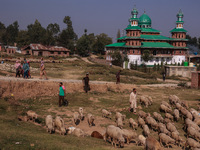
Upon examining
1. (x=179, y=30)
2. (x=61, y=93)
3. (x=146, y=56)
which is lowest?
(x=61, y=93)

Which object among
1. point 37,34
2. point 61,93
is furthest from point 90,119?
point 37,34

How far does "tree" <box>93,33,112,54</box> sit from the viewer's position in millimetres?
100312

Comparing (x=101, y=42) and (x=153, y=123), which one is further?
(x=101, y=42)

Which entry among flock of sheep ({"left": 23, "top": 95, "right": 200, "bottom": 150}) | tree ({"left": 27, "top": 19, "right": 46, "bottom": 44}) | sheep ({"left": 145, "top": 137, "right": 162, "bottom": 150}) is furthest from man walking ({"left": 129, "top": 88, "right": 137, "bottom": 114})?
tree ({"left": 27, "top": 19, "right": 46, "bottom": 44})

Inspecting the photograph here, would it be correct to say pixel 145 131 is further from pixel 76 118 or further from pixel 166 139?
pixel 76 118

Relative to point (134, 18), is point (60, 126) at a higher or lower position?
lower

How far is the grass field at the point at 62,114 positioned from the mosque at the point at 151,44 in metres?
36.8

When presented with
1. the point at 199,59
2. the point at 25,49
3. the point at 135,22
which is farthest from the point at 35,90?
the point at 199,59

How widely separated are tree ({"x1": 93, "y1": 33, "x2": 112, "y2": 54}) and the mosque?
23163mm

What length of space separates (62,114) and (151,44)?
55.9 meters

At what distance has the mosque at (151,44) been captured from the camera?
67.2 meters

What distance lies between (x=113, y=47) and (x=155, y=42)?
12449 millimetres

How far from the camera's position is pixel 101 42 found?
100000 mm

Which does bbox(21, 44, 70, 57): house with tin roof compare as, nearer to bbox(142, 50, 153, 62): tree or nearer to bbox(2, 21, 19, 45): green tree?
bbox(142, 50, 153, 62): tree
